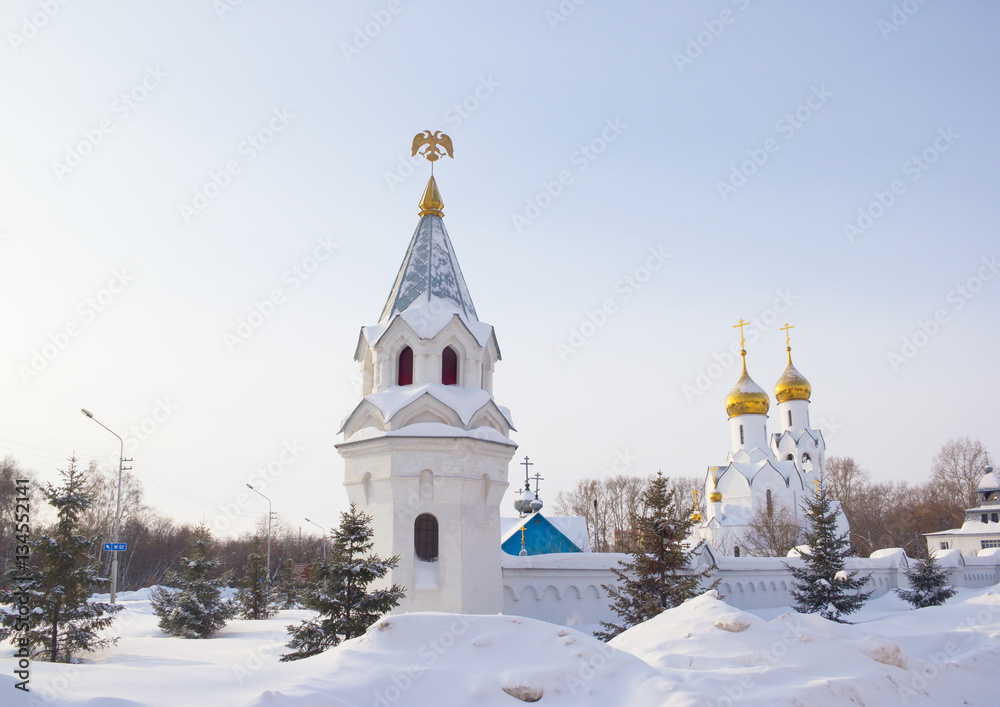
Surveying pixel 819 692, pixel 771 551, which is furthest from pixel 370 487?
pixel 771 551

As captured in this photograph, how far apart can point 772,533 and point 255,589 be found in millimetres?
26267

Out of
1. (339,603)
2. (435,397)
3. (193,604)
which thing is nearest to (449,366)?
(435,397)

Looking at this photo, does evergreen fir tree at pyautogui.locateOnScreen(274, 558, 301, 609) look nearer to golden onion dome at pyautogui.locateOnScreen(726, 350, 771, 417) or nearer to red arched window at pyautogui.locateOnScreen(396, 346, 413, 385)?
red arched window at pyautogui.locateOnScreen(396, 346, 413, 385)

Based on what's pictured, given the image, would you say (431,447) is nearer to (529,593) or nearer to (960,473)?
(529,593)

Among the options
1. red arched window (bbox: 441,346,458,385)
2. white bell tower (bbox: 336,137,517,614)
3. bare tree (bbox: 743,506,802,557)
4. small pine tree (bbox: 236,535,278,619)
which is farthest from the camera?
bare tree (bbox: 743,506,802,557)

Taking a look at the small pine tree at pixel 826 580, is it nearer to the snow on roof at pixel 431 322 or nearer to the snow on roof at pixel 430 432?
the snow on roof at pixel 430 432

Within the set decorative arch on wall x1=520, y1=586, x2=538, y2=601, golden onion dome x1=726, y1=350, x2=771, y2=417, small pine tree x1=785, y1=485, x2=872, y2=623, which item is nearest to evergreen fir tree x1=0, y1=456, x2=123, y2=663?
decorative arch on wall x1=520, y1=586, x2=538, y2=601

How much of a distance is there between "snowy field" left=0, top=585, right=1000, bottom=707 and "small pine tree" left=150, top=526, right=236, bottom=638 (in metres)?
4.85

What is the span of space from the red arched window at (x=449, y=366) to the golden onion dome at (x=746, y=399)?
1323 inches

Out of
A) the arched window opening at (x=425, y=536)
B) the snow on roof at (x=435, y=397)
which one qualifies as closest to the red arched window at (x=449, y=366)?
the snow on roof at (x=435, y=397)

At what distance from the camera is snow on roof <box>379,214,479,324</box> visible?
47.7 feet

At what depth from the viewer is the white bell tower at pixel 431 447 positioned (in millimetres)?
12852

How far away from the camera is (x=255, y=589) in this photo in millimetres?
19375

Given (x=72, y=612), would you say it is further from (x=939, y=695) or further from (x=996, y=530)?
(x=996, y=530)
